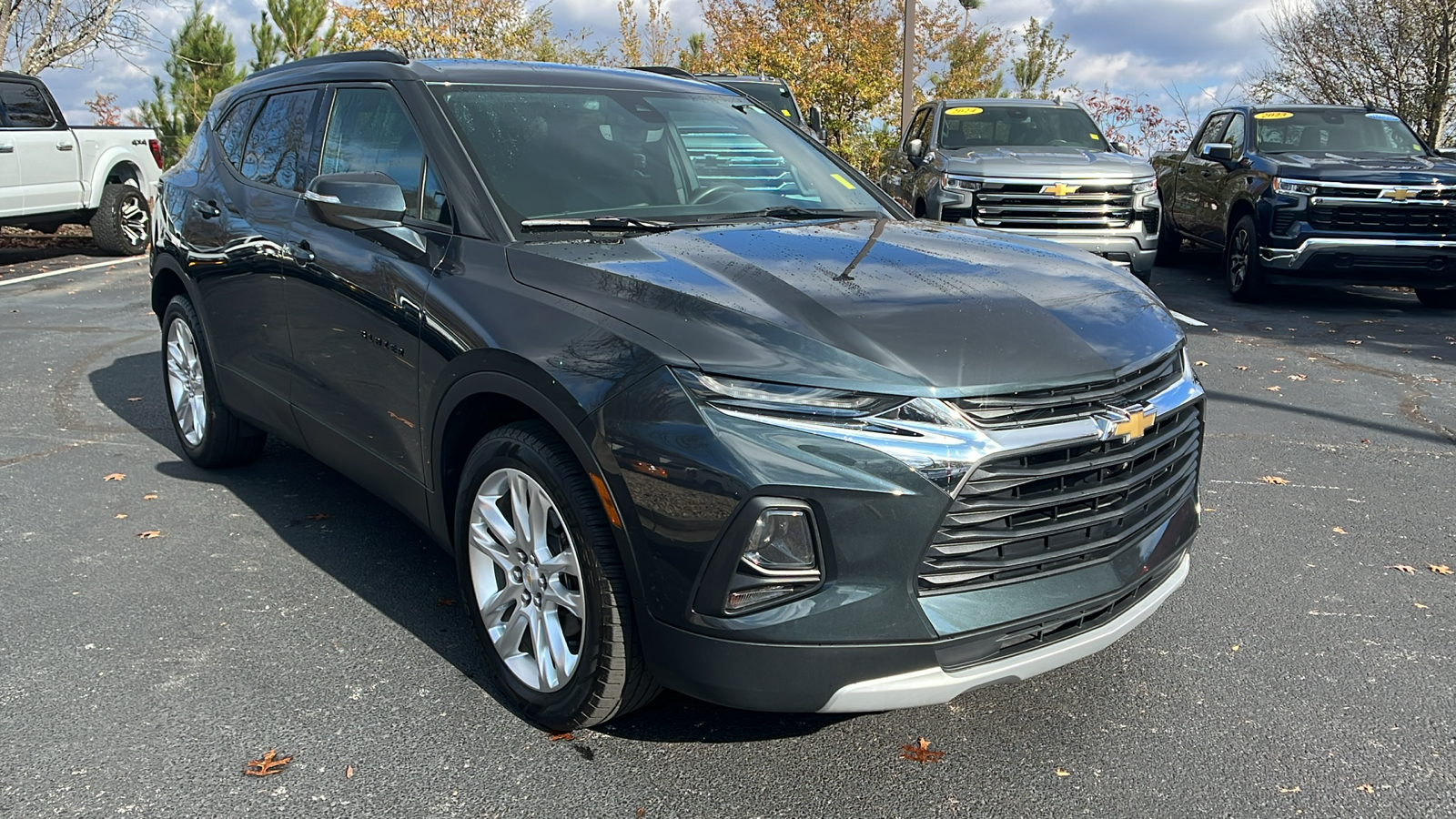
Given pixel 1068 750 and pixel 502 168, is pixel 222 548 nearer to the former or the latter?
pixel 502 168

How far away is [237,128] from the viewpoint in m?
5.16

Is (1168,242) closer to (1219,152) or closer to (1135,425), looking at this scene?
(1219,152)

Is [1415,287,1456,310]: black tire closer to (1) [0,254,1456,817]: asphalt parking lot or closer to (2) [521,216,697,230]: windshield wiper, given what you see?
(1) [0,254,1456,817]: asphalt parking lot

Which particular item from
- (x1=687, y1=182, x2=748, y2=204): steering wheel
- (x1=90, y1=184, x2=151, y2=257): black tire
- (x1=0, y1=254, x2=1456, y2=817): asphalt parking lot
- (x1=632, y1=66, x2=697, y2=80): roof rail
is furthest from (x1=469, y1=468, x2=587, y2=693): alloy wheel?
(x1=90, y1=184, x2=151, y2=257): black tire

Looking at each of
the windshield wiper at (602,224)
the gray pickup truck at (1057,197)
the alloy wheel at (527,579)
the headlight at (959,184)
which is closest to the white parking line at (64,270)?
the gray pickup truck at (1057,197)

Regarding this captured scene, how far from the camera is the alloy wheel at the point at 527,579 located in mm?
3021

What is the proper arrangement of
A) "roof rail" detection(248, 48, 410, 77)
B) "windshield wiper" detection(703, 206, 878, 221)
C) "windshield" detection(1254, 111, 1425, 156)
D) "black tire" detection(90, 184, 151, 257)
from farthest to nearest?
"black tire" detection(90, 184, 151, 257) < "windshield" detection(1254, 111, 1425, 156) < "roof rail" detection(248, 48, 410, 77) < "windshield wiper" detection(703, 206, 878, 221)

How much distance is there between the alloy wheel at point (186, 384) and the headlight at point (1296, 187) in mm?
9217

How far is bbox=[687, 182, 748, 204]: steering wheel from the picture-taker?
395 centimetres

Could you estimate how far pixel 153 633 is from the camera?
148 inches

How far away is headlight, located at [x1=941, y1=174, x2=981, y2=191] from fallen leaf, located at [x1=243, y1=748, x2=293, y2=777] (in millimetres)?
8836

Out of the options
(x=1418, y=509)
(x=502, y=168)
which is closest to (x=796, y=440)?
(x=502, y=168)

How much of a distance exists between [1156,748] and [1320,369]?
6067mm

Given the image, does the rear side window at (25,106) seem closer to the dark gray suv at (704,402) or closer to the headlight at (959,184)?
the headlight at (959,184)
